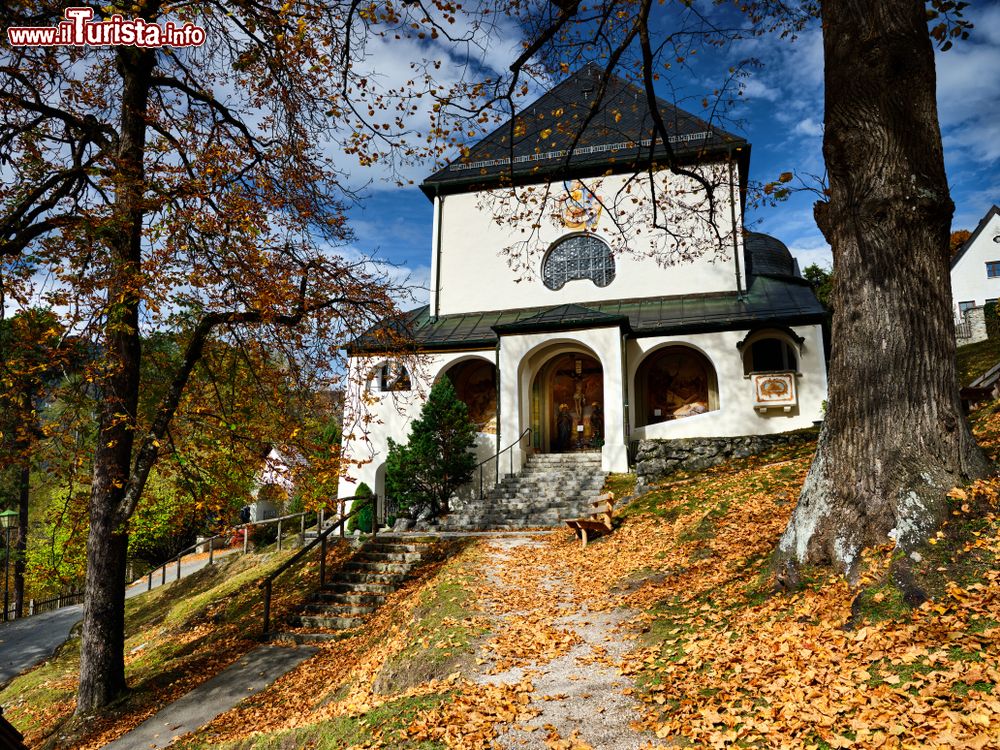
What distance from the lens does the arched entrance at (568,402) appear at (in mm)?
20672

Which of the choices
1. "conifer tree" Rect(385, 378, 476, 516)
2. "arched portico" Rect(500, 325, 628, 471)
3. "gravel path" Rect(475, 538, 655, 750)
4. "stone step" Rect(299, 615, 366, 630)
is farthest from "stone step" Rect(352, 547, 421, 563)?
"arched portico" Rect(500, 325, 628, 471)

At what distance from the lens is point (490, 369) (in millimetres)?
21844

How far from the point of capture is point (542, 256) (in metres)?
22.5

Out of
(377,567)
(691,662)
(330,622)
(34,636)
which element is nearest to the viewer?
(691,662)

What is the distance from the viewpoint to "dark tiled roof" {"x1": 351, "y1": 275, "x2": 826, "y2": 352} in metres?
18.6


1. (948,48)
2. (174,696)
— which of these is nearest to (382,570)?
(174,696)

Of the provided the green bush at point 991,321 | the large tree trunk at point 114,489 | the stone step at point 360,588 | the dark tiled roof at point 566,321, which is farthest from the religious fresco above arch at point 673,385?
the green bush at point 991,321

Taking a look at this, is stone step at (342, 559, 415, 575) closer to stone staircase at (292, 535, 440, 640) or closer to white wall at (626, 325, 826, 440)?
stone staircase at (292, 535, 440, 640)

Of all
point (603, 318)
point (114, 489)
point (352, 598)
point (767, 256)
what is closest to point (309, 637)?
point (352, 598)

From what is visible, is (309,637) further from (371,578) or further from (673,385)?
(673,385)

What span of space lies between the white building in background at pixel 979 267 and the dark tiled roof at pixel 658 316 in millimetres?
25924

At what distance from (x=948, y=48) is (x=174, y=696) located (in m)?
12.3

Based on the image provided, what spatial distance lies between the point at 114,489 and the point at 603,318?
12955mm

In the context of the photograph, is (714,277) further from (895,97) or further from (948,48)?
(895,97)
